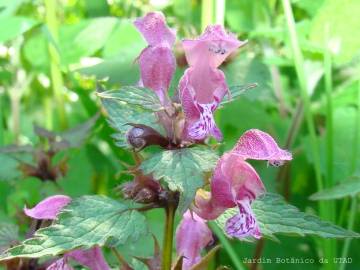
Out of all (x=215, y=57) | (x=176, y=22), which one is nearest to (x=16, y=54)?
(x=176, y=22)

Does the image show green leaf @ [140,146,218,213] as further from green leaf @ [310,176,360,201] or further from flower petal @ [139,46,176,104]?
green leaf @ [310,176,360,201]

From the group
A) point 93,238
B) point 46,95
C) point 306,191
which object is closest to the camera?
point 93,238

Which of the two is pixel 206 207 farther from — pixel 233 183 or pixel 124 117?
pixel 124 117

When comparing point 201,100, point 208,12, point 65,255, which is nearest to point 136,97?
point 201,100

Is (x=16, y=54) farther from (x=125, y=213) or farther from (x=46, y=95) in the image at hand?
(x=125, y=213)

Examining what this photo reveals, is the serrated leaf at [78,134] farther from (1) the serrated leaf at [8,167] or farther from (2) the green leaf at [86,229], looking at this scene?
(2) the green leaf at [86,229]

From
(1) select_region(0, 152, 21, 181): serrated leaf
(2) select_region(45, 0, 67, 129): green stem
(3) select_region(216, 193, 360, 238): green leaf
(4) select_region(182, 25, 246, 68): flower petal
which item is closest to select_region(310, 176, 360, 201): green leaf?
(3) select_region(216, 193, 360, 238): green leaf

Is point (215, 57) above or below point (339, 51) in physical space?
above
